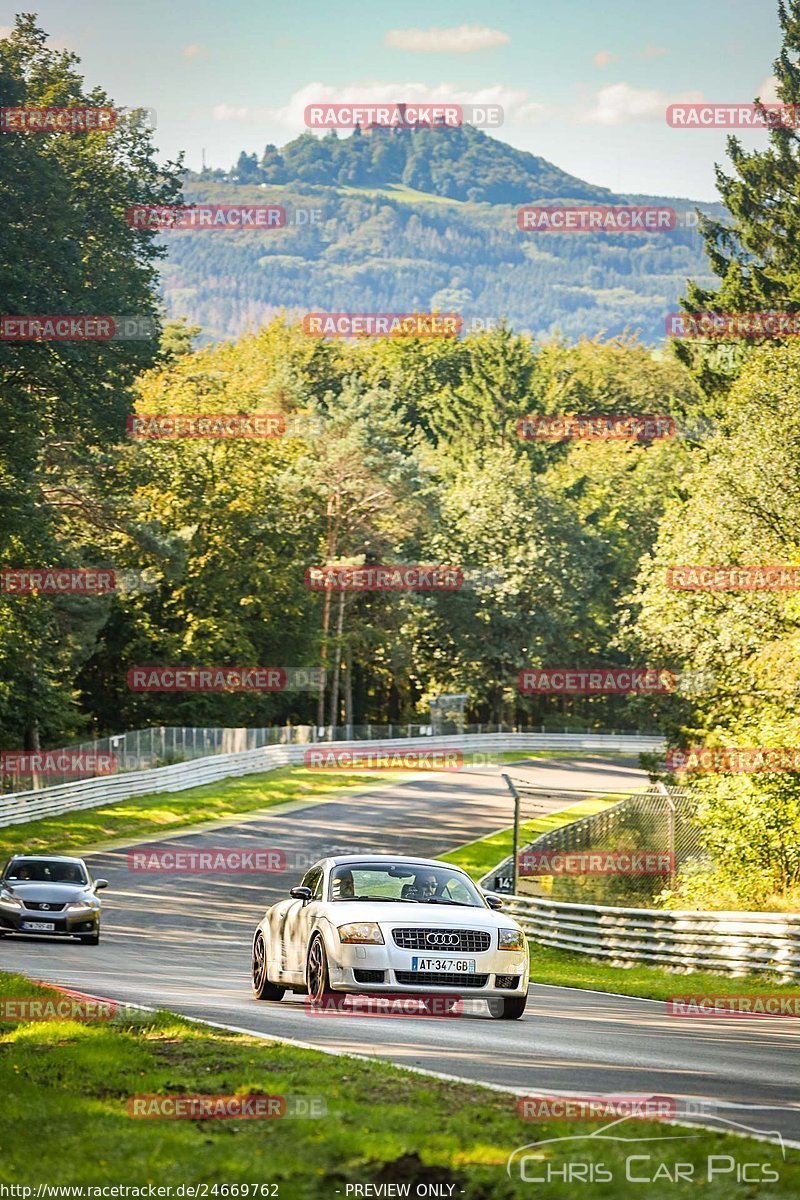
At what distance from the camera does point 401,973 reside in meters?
13.6

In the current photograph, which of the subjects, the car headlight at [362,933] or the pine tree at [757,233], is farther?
the pine tree at [757,233]

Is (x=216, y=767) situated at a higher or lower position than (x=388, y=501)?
lower

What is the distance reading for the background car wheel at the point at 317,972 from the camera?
13.9 m

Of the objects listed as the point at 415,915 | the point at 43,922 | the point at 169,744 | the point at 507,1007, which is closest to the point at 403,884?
the point at 415,915

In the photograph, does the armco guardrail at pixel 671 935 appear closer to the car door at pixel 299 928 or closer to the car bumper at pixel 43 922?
the car bumper at pixel 43 922

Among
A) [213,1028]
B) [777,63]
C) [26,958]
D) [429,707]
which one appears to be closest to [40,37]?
[777,63]

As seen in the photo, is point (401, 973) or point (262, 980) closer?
point (401, 973)

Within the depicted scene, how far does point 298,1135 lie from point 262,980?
28.3 ft

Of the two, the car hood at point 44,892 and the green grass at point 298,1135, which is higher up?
the green grass at point 298,1135

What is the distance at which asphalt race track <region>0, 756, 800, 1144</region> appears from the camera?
996 cm

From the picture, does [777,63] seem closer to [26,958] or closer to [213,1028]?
[26,958]

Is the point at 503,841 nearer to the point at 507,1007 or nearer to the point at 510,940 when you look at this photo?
the point at 507,1007

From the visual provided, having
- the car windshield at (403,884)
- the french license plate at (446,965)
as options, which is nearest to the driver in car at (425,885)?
the car windshield at (403,884)

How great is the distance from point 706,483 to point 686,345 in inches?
739
